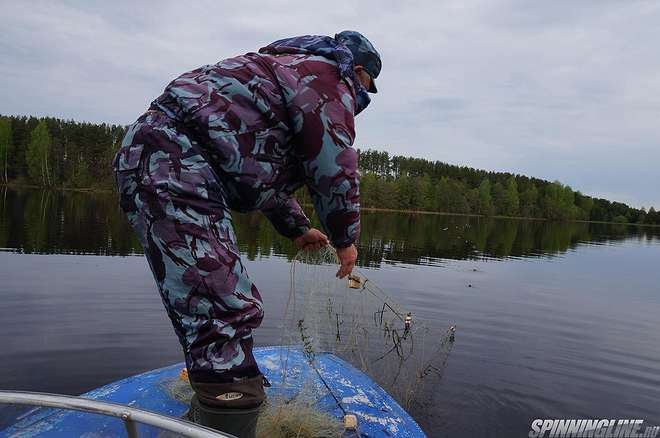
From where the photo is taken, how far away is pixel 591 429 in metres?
6.09

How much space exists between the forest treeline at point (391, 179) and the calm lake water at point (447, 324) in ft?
81.3

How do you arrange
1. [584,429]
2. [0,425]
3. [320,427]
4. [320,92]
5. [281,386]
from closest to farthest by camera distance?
[0,425] < [320,92] < [320,427] < [281,386] < [584,429]

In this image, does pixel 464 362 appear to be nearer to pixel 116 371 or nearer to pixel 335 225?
pixel 116 371

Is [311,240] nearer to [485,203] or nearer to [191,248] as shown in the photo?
[191,248]

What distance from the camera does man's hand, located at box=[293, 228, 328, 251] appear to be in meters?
3.05

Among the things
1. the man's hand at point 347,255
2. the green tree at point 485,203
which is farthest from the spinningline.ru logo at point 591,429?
the green tree at point 485,203

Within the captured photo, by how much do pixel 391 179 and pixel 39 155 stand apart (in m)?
73.9

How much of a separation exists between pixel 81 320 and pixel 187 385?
661 centimetres

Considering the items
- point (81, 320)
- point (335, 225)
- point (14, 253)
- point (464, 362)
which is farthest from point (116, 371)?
point (14, 253)

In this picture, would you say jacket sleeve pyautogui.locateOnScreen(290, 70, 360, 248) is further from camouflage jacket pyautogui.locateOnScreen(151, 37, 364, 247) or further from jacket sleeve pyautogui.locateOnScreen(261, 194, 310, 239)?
jacket sleeve pyautogui.locateOnScreen(261, 194, 310, 239)

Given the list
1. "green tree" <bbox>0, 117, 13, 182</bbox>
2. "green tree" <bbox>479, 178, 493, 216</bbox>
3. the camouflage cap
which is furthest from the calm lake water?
"green tree" <bbox>479, 178, 493, 216</bbox>

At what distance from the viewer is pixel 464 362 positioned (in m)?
8.14

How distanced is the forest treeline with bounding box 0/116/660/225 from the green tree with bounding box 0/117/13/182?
0.15 meters

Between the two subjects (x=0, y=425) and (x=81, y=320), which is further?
(x=81, y=320)
